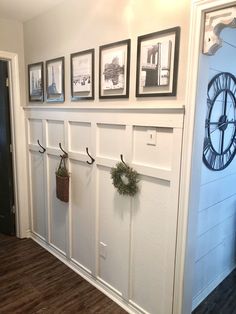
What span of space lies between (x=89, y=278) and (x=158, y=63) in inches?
76.4

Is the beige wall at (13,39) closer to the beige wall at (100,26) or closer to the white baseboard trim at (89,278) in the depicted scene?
the beige wall at (100,26)

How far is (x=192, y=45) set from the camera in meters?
1.47

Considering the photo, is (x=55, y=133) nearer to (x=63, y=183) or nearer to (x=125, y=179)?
(x=63, y=183)

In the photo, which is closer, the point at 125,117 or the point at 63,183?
the point at 125,117

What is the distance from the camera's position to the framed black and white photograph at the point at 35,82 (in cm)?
265

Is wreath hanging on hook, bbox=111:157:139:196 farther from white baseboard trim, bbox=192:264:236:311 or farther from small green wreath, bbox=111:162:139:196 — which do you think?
white baseboard trim, bbox=192:264:236:311

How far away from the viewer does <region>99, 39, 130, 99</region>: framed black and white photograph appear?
183cm

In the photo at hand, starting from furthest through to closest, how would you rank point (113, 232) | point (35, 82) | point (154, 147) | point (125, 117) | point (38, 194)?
1. point (38, 194)
2. point (35, 82)
3. point (113, 232)
4. point (125, 117)
5. point (154, 147)

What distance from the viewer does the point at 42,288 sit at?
2.31 metres

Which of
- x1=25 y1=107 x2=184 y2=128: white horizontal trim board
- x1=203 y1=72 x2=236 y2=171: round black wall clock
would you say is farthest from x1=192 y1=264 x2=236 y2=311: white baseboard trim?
x1=25 y1=107 x2=184 y2=128: white horizontal trim board

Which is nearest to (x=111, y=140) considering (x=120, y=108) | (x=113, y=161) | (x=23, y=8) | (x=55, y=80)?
(x=113, y=161)

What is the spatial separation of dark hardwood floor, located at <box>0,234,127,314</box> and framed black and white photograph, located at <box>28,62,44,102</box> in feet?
5.51

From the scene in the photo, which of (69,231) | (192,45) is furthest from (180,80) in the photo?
(69,231)

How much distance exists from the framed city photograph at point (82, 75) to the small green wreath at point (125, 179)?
2.16ft
